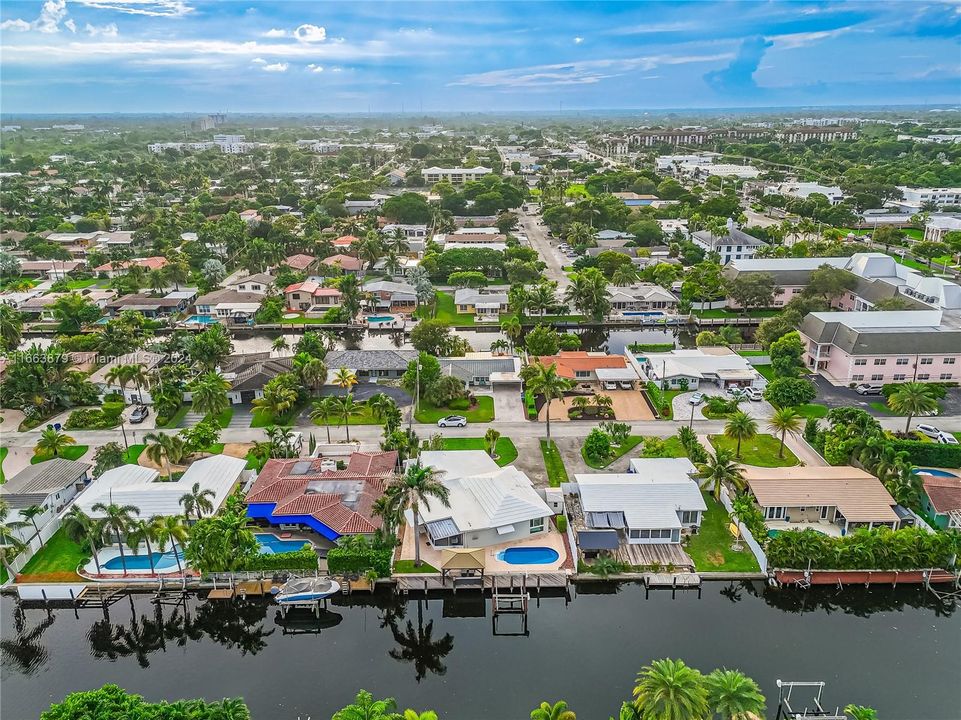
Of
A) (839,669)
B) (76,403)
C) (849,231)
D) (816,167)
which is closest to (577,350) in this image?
(839,669)

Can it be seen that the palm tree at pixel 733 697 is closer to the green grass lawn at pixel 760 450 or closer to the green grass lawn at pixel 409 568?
the green grass lawn at pixel 409 568

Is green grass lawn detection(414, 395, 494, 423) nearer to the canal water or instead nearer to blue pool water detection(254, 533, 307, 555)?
blue pool water detection(254, 533, 307, 555)

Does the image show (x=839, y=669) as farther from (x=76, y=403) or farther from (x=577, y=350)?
(x=76, y=403)

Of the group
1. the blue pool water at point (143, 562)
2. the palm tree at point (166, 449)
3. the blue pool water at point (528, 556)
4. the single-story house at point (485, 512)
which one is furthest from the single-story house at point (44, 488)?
the blue pool water at point (528, 556)

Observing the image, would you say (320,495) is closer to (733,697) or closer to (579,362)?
(733,697)

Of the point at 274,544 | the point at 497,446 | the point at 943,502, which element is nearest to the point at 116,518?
the point at 274,544

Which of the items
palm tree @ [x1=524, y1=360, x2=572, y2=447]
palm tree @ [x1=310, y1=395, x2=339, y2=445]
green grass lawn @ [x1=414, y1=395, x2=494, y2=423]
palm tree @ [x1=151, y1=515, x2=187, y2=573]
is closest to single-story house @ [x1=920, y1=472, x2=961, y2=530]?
palm tree @ [x1=524, y1=360, x2=572, y2=447]
